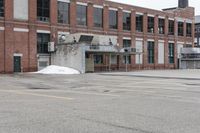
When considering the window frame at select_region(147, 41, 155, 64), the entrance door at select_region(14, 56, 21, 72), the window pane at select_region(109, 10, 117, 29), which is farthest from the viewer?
the window frame at select_region(147, 41, 155, 64)

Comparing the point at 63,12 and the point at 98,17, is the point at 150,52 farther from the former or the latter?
the point at 63,12

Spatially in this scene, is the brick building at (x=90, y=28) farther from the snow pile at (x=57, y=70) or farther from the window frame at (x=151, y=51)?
the snow pile at (x=57, y=70)

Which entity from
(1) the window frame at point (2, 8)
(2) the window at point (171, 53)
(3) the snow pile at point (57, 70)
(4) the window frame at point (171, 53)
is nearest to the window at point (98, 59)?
(3) the snow pile at point (57, 70)

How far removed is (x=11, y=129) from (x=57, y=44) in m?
45.2

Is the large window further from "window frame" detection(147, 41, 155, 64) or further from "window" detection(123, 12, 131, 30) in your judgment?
"window frame" detection(147, 41, 155, 64)

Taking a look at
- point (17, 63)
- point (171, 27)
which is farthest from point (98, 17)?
point (171, 27)

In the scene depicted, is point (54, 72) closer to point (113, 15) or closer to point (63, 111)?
point (113, 15)

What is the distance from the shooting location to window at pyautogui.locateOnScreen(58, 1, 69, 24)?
55.6 m

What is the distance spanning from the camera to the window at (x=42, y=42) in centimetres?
5269

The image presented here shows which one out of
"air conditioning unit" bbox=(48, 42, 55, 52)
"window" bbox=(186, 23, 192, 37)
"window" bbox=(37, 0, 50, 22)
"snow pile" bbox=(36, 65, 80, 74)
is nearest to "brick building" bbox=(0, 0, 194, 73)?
"window" bbox=(37, 0, 50, 22)

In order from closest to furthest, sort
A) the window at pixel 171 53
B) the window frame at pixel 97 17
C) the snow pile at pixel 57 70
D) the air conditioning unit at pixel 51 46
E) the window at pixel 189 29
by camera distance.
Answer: the snow pile at pixel 57 70
the air conditioning unit at pixel 51 46
the window frame at pixel 97 17
the window at pixel 171 53
the window at pixel 189 29

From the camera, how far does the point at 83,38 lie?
52312 millimetres

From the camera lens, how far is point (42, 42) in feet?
174

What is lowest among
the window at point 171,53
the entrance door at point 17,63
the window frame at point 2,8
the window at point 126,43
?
the entrance door at point 17,63
